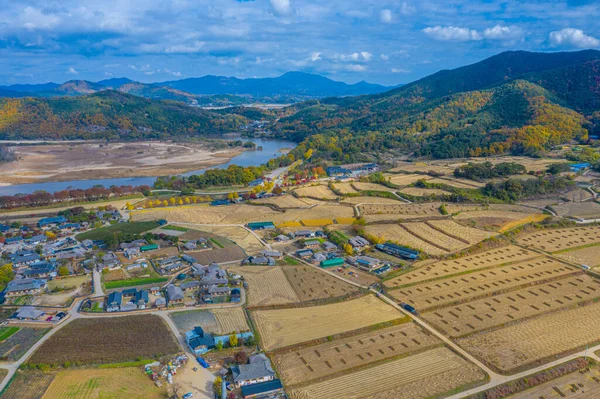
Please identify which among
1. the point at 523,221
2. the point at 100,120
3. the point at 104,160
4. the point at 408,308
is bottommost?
the point at 408,308

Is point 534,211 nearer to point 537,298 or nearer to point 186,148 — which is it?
point 537,298

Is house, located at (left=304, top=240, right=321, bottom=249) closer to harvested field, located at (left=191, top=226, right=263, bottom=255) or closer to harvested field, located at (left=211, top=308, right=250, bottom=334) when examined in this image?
harvested field, located at (left=191, top=226, right=263, bottom=255)

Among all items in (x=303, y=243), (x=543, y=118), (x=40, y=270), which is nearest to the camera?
(x=40, y=270)

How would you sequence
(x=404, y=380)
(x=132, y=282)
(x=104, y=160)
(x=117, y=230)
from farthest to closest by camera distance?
(x=104, y=160), (x=117, y=230), (x=132, y=282), (x=404, y=380)

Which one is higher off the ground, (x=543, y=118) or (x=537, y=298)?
(x=543, y=118)

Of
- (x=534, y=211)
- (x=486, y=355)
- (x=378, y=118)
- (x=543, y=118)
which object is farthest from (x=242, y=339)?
(x=378, y=118)

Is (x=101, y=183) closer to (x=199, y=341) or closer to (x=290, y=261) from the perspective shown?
(x=290, y=261)

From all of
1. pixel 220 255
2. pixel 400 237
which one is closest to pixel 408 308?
pixel 400 237
